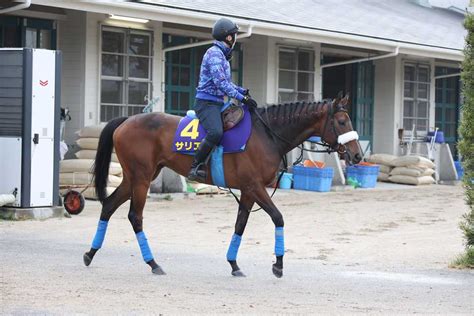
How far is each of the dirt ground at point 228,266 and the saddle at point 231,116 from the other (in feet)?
4.77

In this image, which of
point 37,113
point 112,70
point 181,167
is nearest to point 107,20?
point 112,70

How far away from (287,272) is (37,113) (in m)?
5.07

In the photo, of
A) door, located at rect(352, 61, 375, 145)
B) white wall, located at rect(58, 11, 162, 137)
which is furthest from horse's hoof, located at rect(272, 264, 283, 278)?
door, located at rect(352, 61, 375, 145)

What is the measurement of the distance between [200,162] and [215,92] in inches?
27.3

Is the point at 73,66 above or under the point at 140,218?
above

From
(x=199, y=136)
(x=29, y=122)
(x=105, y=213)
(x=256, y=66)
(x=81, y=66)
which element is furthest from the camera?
(x=256, y=66)

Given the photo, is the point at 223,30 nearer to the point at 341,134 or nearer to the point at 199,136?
the point at 199,136

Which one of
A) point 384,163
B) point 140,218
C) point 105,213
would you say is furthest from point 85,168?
point 384,163

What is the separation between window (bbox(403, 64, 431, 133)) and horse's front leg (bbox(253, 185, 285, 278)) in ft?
52.7

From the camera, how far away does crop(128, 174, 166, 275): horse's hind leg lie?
8.84 metres

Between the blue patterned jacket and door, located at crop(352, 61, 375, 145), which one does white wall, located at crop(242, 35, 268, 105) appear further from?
the blue patterned jacket

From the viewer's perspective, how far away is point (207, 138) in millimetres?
8875

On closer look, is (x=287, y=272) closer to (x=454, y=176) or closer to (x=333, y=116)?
(x=333, y=116)

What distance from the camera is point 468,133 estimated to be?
32.2 feet
